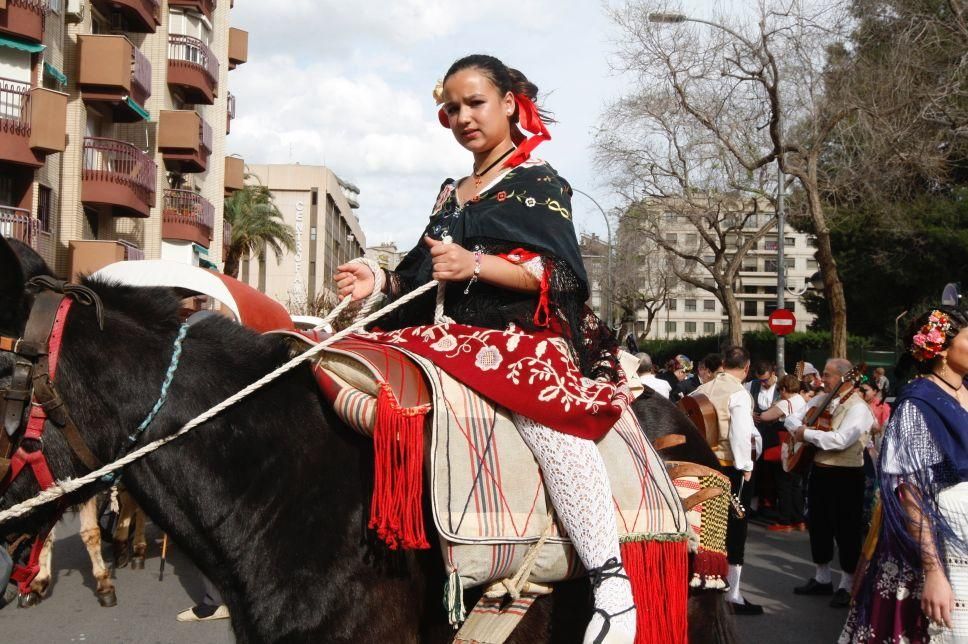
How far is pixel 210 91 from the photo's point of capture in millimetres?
34656

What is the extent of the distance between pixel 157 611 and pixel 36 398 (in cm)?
619

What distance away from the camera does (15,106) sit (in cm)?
2228

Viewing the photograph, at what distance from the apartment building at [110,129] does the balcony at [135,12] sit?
0.05m

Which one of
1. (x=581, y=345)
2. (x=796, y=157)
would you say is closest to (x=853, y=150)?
(x=796, y=157)

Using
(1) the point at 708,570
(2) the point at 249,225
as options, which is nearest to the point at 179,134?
(2) the point at 249,225

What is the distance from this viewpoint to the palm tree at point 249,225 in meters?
47.1

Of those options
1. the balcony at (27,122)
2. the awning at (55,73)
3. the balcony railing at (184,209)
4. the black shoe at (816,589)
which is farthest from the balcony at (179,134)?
the black shoe at (816,589)

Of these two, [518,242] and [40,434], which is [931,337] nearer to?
[518,242]

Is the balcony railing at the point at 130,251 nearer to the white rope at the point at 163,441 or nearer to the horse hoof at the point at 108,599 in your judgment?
the horse hoof at the point at 108,599

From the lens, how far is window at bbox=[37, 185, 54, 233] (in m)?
24.4

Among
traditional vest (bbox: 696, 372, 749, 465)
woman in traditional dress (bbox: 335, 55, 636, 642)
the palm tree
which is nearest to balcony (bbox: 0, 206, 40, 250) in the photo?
traditional vest (bbox: 696, 372, 749, 465)

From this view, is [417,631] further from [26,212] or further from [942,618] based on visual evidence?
[26,212]

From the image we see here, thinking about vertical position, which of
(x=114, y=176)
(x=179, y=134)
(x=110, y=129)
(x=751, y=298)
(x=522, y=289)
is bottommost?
(x=522, y=289)

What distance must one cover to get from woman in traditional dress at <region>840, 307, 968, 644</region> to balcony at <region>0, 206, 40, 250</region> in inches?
845
